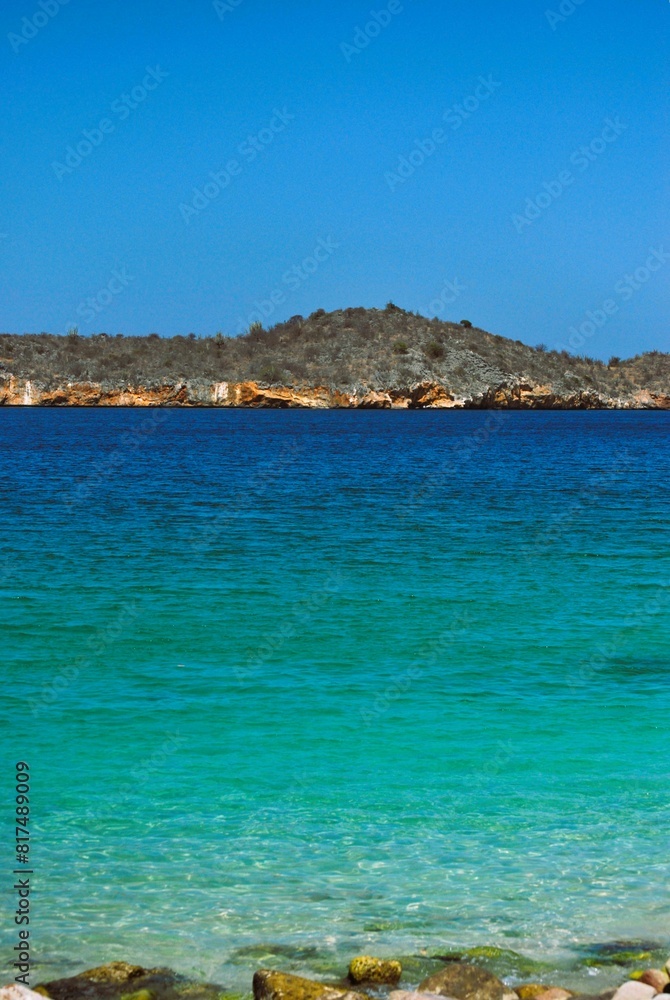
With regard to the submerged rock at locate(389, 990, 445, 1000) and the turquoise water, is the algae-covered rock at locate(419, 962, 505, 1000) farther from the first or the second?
the turquoise water

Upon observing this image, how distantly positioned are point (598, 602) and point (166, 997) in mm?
11889

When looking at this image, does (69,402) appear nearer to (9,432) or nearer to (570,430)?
(9,432)

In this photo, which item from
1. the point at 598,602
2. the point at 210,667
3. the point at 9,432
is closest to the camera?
the point at 210,667

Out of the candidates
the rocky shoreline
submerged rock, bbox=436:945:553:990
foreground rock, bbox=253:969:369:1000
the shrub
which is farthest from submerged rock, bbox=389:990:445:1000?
the shrub

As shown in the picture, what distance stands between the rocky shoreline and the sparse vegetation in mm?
98676

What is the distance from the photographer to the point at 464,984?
17.1ft

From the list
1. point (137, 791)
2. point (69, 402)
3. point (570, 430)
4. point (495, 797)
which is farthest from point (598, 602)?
point (69, 402)

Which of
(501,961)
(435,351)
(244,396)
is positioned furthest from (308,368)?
(501,961)

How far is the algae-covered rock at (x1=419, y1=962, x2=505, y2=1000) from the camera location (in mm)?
5180

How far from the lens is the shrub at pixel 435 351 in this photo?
359 ft

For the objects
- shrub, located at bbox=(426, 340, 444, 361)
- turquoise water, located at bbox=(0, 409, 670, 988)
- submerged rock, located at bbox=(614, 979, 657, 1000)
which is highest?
shrub, located at bbox=(426, 340, 444, 361)

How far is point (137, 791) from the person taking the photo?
335 inches

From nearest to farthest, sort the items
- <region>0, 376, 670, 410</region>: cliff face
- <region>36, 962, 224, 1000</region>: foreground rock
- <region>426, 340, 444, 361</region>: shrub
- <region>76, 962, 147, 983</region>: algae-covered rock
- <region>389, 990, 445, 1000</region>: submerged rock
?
1. <region>389, 990, 445, 1000</region>: submerged rock
2. <region>36, 962, 224, 1000</region>: foreground rock
3. <region>76, 962, 147, 983</region>: algae-covered rock
4. <region>0, 376, 670, 410</region>: cliff face
5. <region>426, 340, 444, 361</region>: shrub

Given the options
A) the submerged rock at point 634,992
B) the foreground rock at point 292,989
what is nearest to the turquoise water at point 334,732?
the foreground rock at point 292,989
